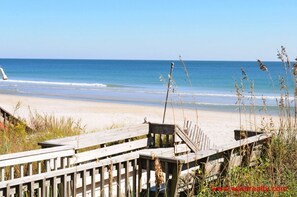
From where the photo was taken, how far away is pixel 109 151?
6746mm

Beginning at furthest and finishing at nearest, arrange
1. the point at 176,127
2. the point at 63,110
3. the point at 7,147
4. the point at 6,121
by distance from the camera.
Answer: the point at 63,110
the point at 6,121
the point at 176,127
the point at 7,147

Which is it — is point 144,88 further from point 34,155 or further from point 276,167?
point 276,167

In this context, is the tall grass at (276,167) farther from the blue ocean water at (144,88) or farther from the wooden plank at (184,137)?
the wooden plank at (184,137)

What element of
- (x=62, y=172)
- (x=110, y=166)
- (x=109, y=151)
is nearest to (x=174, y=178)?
(x=62, y=172)

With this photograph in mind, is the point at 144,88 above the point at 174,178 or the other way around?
above

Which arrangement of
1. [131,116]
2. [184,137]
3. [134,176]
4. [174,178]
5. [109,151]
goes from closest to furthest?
[174,178] → [134,176] → [109,151] → [184,137] → [131,116]

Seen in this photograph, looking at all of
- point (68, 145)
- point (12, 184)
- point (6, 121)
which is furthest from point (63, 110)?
point (12, 184)

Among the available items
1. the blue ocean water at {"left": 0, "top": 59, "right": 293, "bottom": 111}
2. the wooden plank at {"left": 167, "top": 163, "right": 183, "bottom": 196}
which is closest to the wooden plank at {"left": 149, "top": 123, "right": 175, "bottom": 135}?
the blue ocean water at {"left": 0, "top": 59, "right": 293, "bottom": 111}

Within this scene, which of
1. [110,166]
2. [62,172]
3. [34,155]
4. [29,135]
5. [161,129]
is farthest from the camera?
[29,135]

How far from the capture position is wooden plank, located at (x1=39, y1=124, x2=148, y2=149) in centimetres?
603

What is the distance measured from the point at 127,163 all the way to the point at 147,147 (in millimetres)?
2786

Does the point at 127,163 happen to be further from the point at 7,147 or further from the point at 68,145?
the point at 7,147

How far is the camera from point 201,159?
525 centimetres

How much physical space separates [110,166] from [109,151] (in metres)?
3.27
